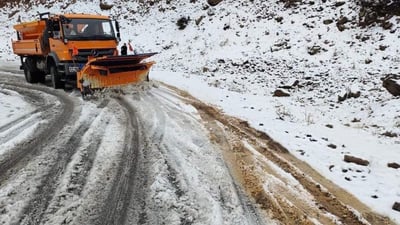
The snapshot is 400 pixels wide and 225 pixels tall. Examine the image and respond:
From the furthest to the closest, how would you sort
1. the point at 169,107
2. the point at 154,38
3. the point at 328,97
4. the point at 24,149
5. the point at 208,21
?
the point at 154,38 → the point at 208,21 → the point at 328,97 → the point at 169,107 → the point at 24,149

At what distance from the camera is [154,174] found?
5.13 meters

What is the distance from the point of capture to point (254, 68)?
14.1 metres

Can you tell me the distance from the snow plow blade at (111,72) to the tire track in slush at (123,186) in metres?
3.70

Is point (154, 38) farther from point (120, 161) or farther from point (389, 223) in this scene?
point (389, 223)

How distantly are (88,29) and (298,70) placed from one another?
7.14m

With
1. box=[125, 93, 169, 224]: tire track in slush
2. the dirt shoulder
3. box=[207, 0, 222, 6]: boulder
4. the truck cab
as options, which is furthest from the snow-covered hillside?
the truck cab

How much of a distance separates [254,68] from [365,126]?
21.8 ft

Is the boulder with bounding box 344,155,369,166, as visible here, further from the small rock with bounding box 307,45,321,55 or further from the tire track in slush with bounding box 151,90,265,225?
the small rock with bounding box 307,45,321,55

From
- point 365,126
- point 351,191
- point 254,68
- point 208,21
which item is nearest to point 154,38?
point 208,21

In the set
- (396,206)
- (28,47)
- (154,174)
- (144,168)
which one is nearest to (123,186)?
(154,174)

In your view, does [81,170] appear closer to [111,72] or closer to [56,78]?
[111,72]

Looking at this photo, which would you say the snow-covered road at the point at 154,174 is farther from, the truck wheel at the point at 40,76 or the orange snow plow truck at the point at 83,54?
the truck wheel at the point at 40,76

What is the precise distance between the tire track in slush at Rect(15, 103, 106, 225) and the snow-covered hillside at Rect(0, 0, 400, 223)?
3.63 metres

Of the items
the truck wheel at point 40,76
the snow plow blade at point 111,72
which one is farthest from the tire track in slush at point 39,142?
the truck wheel at point 40,76
